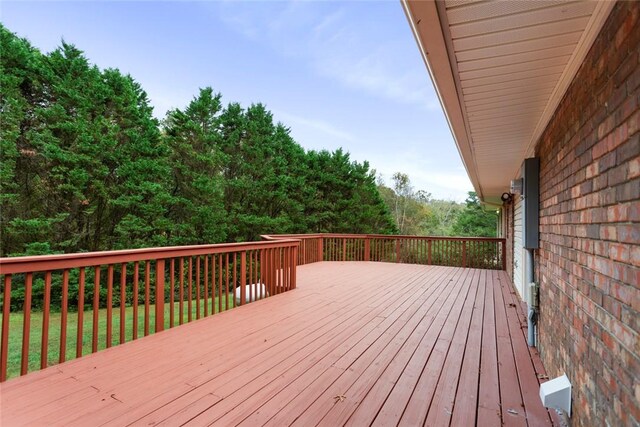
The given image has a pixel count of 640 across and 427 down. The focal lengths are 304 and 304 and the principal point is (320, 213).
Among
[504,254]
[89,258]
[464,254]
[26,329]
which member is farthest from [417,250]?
[26,329]

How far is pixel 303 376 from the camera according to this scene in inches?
87.1

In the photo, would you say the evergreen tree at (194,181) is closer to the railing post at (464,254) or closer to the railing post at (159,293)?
the railing post at (159,293)

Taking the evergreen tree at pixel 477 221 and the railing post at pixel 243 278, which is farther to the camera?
the evergreen tree at pixel 477 221

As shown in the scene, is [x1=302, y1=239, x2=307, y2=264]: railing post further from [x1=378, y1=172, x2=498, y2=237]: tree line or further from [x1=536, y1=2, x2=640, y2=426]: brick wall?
[x1=378, y1=172, x2=498, y2=237]: tree line

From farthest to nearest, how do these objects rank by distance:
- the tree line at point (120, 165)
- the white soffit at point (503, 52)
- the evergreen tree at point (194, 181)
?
the evergreen tree at point (194, 181), the tree line at point (120, 165), the white soffit at point (503, 52)

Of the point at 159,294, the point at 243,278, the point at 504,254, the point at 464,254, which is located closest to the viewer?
the point at 159,294

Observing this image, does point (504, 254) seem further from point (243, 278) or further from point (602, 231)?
point (602, 231)

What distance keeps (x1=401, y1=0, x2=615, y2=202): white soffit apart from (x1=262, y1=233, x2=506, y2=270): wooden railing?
6.02 meters

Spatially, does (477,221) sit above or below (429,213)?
below

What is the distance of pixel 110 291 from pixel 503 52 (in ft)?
10.8

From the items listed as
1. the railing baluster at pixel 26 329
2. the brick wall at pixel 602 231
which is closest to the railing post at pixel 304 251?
the railing baluster at pixel 26 329

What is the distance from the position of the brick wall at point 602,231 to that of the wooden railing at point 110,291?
2622mm

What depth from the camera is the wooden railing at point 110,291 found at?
6.98 feet

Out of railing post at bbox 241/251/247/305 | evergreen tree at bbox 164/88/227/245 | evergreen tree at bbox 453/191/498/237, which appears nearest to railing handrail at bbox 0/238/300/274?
railing post at bbox 241/251/247/305
